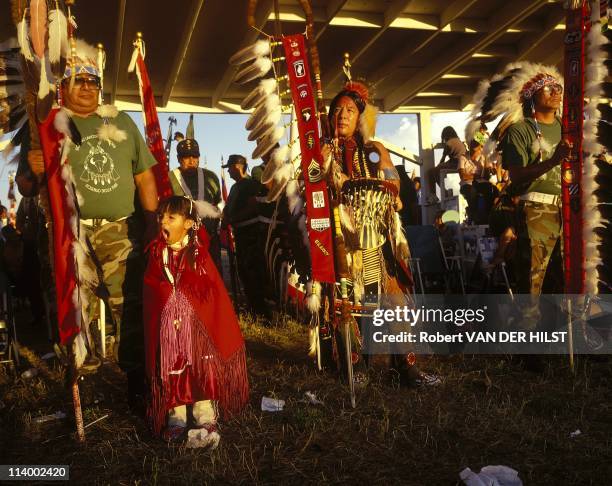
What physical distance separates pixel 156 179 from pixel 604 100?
3.25m

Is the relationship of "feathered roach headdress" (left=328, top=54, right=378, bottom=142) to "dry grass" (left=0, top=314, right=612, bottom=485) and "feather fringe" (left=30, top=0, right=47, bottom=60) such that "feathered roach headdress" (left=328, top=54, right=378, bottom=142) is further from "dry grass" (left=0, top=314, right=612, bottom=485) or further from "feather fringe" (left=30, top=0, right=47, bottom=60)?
"feather fringe" (left=30, top=0, right=47, bottom=60)

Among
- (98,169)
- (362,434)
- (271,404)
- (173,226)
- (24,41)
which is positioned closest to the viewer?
(24,41)

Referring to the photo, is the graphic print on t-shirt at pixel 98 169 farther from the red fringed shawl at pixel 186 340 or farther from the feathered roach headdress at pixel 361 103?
the feathered roach headdress at pixel 361 103

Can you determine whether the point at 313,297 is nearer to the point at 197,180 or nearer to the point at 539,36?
the point at 197,180

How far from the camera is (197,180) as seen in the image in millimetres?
7180

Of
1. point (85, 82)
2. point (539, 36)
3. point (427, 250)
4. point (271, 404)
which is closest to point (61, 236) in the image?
point (85, 82)

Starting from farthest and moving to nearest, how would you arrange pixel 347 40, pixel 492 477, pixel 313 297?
pixel 347 40
pixel 313 297
pixel 492 477

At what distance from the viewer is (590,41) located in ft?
12.9

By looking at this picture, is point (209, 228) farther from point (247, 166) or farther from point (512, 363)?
point (512, 363)

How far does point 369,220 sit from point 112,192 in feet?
5.90

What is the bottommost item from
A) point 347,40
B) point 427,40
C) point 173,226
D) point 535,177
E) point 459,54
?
point 173,226

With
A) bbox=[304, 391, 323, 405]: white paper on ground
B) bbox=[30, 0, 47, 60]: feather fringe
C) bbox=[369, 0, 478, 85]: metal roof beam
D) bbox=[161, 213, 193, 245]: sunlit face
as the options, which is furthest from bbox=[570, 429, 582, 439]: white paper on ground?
bbox=[369, 0, 478, 85]: metal roof beam

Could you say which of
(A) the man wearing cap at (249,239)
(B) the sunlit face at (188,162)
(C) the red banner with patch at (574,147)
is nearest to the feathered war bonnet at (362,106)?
(C) the red banner with patch at (574,147)

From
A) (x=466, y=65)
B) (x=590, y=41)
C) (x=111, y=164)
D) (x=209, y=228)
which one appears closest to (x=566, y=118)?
(x=590, y=41)
